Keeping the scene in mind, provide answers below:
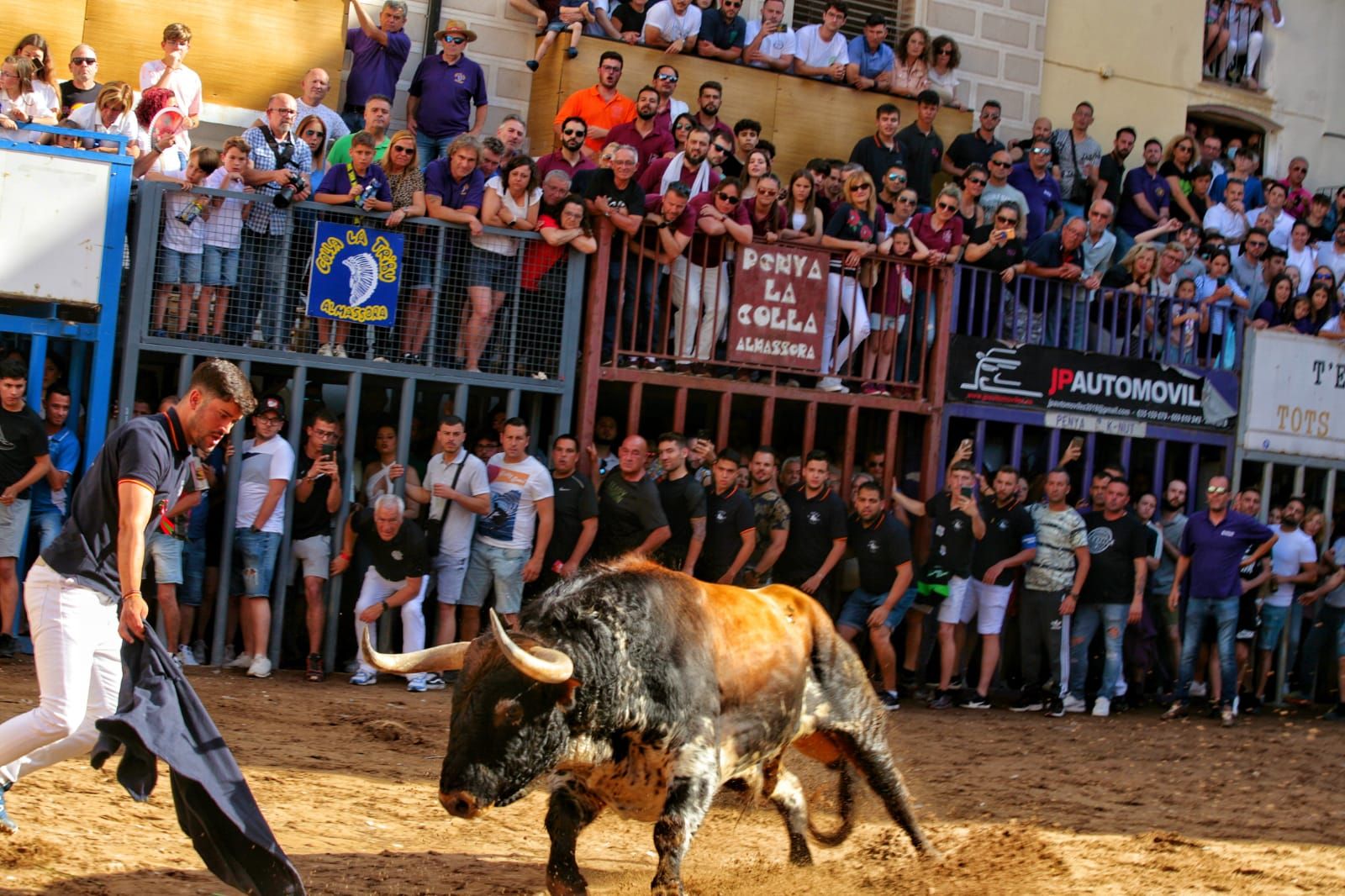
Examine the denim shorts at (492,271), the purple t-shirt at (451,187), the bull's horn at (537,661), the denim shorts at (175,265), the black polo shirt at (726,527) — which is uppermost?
the purple t-shirt at (451,187)

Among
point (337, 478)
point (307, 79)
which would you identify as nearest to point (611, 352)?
point (337, 478)

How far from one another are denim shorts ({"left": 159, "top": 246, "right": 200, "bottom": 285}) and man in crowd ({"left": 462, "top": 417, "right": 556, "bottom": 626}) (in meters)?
2.59

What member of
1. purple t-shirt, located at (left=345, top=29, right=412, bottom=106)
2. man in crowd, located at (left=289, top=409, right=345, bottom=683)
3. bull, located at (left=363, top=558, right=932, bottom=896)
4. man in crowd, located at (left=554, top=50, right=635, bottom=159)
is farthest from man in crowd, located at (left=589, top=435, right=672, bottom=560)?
purple t-shirt, located at (left=345, top=29, right=412, bottom=106)

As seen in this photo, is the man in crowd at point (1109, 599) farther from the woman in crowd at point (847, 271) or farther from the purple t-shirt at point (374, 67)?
the purple t-shirt at point (374, 67)

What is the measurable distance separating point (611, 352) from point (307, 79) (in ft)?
11.7

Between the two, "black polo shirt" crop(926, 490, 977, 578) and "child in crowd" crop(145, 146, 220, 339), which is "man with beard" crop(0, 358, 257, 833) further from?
"black polo shirt" crop(926, 490, 977, 578)

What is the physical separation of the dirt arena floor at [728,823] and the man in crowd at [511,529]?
89 cm

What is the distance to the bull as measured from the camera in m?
5.88

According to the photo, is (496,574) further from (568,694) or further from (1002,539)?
(568,694)

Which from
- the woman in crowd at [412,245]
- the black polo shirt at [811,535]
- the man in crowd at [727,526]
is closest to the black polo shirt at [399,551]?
the woman in crowd at [412,245]

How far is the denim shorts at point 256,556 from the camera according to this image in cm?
1155

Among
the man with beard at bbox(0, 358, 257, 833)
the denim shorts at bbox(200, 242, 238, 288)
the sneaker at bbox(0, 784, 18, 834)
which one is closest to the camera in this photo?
the man with beard at bbox(0, 358, 257, 833)

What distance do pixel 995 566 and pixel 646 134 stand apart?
4.90m

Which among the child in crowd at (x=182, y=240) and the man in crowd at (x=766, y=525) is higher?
the child in crowd at (x=182, y=240)
